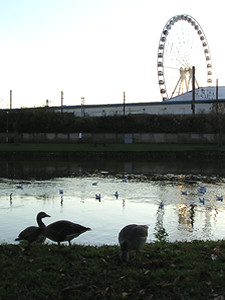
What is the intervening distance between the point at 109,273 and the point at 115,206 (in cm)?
714

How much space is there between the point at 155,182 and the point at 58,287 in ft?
46.5

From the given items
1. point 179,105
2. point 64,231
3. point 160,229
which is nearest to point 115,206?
point 160,229

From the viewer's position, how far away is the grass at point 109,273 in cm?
495

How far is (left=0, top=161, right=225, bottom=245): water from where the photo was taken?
9.35 meters

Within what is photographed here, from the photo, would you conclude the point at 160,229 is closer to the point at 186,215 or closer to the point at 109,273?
the point at 186,215

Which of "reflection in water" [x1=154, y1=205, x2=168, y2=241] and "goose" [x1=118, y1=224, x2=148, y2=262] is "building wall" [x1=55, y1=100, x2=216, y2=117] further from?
"goose" [x1=118, y1=224, x2=148, y2=262]

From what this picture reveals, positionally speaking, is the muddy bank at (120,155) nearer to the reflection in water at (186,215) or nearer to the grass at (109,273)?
the reflection in water at (186,215)

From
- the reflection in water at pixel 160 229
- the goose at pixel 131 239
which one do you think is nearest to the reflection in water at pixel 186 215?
the reflection in water at pixel 160 229

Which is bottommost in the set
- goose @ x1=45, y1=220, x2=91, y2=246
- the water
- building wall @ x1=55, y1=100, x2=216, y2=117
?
the water

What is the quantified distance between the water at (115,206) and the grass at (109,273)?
1.94 metres

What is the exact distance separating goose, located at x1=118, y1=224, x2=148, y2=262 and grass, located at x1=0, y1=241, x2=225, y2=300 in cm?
16

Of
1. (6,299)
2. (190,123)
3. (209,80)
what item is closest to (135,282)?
(6,299)

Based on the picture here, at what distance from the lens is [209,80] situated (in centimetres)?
6322

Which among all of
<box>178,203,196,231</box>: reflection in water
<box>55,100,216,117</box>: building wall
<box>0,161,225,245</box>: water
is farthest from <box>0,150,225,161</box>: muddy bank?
<box>55,100,216,117</box>: building wall
